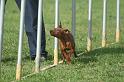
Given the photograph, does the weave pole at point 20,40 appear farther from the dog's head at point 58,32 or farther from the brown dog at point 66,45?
the brown dog at point 66,45

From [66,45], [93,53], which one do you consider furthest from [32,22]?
[93,53]

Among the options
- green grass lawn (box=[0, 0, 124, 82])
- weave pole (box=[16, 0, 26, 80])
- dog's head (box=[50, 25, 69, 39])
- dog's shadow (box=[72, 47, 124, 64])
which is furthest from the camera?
dog's shadow (box=[72, 47, 124, 64])

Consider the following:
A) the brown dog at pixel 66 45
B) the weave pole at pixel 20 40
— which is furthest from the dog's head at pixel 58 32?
the weave pole at pixel 20 40

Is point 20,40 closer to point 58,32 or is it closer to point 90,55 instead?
point 58,32

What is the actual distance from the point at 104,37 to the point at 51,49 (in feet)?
3.77

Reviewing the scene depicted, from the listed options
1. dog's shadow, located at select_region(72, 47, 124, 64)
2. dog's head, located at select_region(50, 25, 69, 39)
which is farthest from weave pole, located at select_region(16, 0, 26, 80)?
dog's shadow, located at select_region(72, 47, 124, 64)

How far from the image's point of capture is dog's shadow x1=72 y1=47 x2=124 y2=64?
879cm

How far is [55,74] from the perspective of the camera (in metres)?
7.61

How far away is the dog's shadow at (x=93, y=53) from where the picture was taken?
28.8 ft

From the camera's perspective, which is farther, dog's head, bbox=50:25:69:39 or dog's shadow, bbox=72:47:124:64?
dog's shadow, bbox=72:47:124:64

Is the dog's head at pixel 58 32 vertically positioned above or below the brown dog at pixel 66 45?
above

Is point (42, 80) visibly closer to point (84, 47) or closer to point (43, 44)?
point (43, 44)

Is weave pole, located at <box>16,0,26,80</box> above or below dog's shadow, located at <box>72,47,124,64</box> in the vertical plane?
above

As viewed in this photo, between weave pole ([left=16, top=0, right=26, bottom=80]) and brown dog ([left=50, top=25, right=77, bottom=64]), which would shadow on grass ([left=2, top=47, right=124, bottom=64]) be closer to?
brown dog ([left=50, top=25, right=77, bottom=64])
